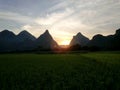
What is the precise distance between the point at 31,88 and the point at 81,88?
231cm

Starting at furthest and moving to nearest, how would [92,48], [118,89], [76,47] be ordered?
[76,47] → [92,48] → [118,89]

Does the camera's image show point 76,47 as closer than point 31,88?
No

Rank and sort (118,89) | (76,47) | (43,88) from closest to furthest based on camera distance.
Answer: (118,89) < (43,88) < (76,47)

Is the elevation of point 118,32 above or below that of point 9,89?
above

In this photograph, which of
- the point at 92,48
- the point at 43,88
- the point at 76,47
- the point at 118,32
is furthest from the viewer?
the point at 118,32

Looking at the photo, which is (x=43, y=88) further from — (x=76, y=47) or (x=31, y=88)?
(x=76, y=47)

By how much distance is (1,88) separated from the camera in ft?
32.3

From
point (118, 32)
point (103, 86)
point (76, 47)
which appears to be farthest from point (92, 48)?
point (103, 86)

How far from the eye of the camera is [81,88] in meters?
9.52

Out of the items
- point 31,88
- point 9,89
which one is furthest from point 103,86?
point 9,89

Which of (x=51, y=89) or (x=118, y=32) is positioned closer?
(x=51, y=89)

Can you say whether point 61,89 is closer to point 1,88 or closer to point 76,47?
point 1,88

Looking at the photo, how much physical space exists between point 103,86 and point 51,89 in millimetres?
2560

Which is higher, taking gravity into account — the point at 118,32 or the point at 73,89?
the point at 118,32
